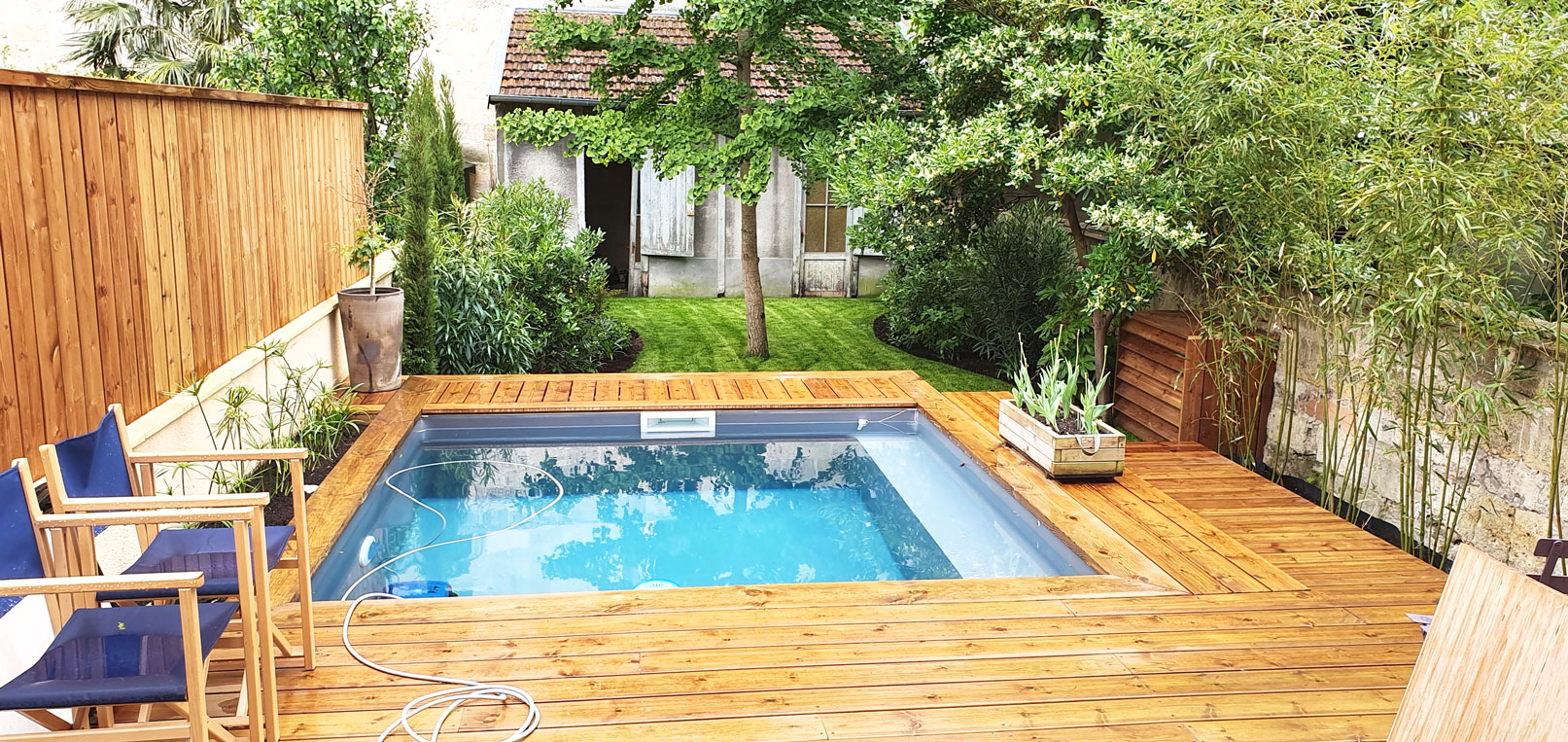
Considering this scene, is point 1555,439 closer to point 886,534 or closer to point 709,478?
point 886,534

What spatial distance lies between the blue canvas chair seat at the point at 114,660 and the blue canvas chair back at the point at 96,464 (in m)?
0.40

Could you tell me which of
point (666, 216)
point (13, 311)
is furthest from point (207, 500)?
point (666, 216)

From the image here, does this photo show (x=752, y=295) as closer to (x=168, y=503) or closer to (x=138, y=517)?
(x=168, y=503)

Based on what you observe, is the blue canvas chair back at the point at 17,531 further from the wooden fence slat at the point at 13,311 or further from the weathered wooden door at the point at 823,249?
the weathered wooden door at the point at 823,249

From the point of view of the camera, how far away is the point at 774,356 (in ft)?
32.0

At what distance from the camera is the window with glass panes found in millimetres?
12922

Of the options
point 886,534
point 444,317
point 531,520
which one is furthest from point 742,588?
point 444,317

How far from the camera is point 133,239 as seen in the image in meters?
4.08

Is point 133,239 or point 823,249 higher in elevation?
point 133,239

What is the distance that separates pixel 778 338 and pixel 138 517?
8106 millimetres

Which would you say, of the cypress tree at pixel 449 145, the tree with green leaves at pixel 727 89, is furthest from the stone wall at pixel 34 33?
the tree with green leaves at pixel 727 89

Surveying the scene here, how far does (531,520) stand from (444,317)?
303 centimetres

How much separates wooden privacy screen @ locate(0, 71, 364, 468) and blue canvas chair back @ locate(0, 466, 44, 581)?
552 millimetres

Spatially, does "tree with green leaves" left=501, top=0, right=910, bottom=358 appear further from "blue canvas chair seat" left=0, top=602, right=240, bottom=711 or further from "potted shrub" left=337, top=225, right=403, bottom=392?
"blue canvas chair seat" left=0, top=602, right=240, bottom=711
